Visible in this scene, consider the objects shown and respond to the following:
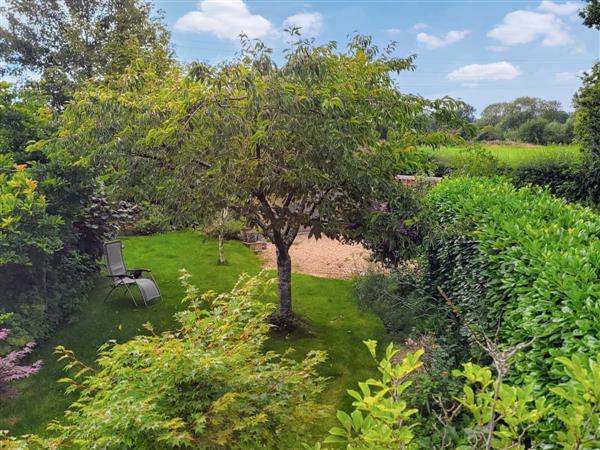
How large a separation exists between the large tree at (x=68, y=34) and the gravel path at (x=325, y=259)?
9.53m

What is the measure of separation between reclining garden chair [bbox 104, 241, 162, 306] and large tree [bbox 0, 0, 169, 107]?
1034 centimetres

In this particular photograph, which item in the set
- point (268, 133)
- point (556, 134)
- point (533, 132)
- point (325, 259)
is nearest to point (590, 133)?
point (325, 259)

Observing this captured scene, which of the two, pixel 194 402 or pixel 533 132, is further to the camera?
pixel 533 132

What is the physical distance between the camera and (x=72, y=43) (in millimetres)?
15148

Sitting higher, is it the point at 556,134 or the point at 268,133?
the point at 556,134

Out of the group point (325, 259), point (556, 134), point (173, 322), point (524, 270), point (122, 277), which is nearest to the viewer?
point (524, 270)

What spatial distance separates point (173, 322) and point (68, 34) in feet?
44.5

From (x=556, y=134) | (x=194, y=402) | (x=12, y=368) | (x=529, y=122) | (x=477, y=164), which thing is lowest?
(x=12, y=368)

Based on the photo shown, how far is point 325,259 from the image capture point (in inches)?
401

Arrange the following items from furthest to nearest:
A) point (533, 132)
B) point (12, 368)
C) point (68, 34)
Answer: point (533, 132)
point (68, 34)
point (12, 368)

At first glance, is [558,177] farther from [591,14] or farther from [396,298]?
[396,298]

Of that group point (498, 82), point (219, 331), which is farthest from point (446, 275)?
point (498, 82)

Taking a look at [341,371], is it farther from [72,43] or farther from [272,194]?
[72,43]

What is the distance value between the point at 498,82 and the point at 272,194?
37.8 ft
